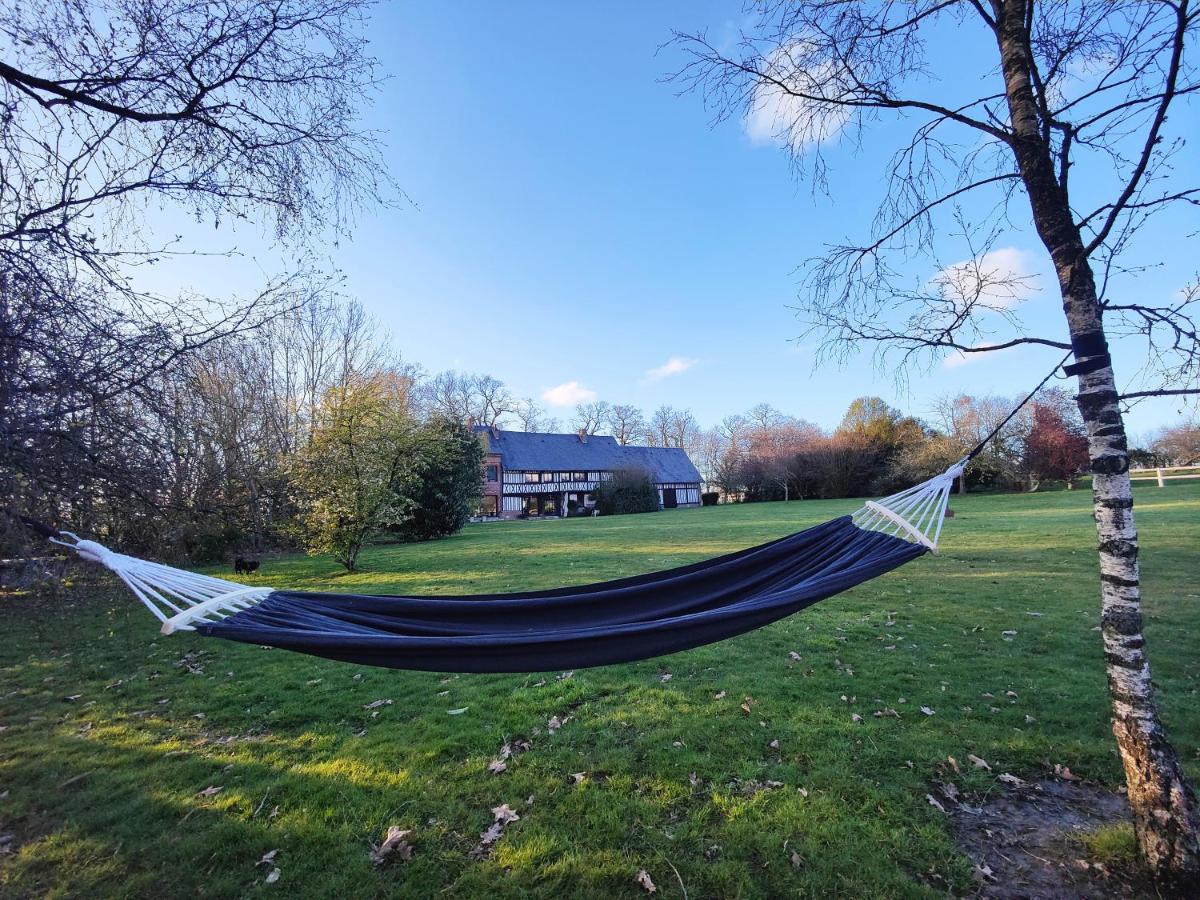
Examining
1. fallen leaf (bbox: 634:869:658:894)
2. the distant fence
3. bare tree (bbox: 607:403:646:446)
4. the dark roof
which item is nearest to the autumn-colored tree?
the distant fence

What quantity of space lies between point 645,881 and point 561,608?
37.6 inches

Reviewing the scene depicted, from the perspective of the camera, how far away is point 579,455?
1141 inches

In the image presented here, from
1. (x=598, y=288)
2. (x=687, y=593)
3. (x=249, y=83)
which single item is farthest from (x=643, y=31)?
(x=598, y=288)

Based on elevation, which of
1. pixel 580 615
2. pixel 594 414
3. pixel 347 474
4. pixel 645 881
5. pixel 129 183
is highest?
pixel 594 414

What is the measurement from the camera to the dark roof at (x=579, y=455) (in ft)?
87.1

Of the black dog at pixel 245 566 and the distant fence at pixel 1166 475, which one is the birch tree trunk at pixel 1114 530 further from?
the distant fence at pixel 1166 475

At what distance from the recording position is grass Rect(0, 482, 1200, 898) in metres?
1.57

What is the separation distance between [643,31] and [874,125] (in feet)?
4.40

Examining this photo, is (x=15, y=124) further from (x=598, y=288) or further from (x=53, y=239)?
(x=598, y=288)

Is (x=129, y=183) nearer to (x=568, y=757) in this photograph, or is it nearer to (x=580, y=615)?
(x=580, y=615)

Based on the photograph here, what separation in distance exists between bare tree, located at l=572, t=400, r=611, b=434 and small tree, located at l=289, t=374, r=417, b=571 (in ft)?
94.9

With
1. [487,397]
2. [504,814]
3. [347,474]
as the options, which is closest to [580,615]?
[504,814]

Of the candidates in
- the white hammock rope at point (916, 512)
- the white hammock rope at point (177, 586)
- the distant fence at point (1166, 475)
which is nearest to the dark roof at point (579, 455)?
the distant fence at point (1166, 475)

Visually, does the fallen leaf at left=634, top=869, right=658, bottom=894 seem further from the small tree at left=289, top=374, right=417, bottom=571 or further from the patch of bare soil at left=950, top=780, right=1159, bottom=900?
the small tree at left=289, top=374, right=417, bottom=571
